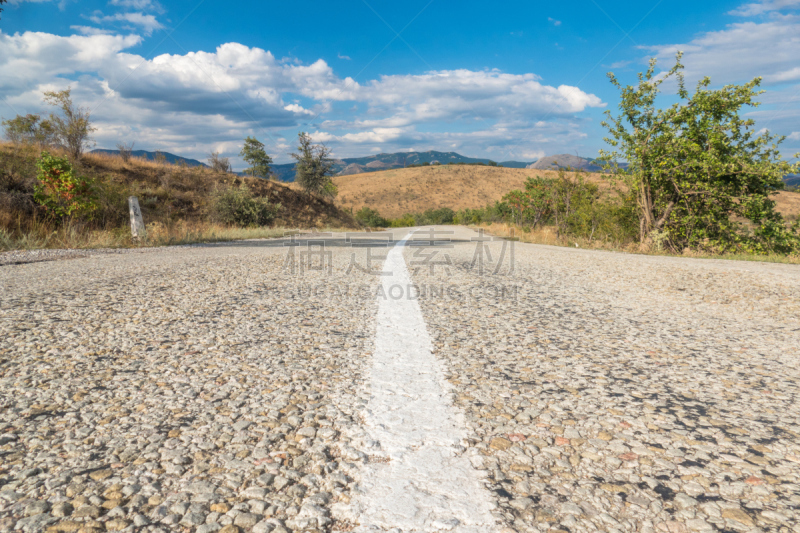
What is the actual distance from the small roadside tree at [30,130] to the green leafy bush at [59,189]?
14.1 metres

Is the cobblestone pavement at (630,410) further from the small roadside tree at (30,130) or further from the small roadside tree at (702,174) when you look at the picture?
the small roadside tree at (30,130)

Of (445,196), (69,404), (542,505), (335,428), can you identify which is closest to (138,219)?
(69,404)

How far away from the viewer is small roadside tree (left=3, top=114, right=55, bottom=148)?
2269cm

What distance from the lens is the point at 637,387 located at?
2.10 m

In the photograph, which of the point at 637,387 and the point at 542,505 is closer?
the point at 542,505

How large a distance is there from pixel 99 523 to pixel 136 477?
211 mm

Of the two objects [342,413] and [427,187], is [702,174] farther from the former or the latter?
[427,187]

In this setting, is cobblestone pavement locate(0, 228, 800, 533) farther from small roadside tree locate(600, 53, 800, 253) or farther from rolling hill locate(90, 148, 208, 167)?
rolling hill locate(90, 148, 208, 167)

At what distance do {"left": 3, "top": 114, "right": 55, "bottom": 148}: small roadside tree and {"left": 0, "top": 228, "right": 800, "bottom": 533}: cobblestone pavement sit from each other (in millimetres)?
26508

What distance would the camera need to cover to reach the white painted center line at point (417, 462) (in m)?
1.16

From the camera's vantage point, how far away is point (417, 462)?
1.44 meters

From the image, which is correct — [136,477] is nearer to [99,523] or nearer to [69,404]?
[99,523]

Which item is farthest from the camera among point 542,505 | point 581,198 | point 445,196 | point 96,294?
point 445,196

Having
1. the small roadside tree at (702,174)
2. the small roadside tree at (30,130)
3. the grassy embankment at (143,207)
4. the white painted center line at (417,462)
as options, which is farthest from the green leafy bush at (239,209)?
the white painted center line at (417,462)
